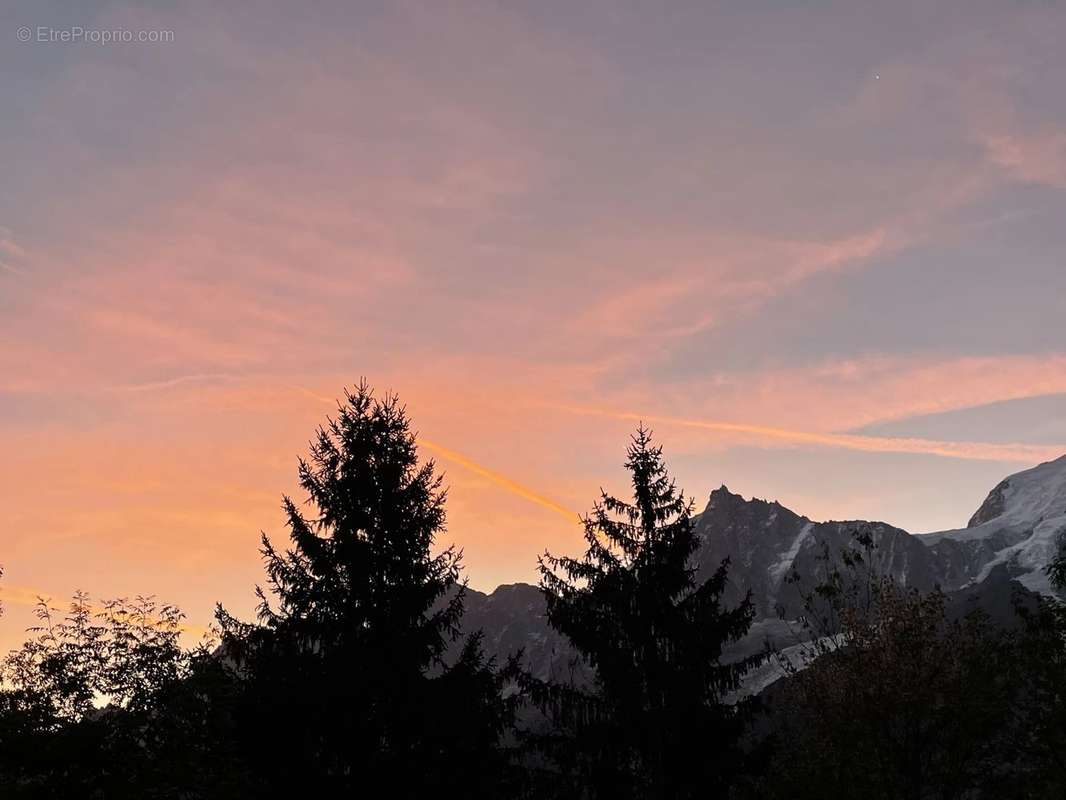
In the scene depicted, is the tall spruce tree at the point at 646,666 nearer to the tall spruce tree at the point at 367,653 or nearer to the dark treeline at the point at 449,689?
the dark treeline at the point at 449,689

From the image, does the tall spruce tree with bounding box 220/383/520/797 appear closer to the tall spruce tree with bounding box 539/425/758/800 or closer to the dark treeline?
the dark treeline

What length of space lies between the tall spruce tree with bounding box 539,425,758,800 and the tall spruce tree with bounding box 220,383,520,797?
4679 millimetres

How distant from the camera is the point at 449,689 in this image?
2480 cm

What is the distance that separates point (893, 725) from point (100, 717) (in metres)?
31.6

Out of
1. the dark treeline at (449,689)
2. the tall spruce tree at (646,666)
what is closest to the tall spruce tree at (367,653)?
the dark treeline at (449,689)

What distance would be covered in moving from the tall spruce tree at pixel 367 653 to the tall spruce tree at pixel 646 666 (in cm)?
468

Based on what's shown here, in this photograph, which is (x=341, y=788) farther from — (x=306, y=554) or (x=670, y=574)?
(x=670, y=574)

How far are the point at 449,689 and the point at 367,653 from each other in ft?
8.23

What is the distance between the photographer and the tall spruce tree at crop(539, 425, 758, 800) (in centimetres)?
2858

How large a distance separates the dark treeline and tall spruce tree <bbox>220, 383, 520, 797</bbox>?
0.06 meters

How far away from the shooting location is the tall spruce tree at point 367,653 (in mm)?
23125

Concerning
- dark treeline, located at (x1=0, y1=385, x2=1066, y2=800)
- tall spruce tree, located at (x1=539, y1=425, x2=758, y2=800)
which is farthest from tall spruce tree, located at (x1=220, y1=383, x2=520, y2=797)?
tall spruce tree, located at (x1=539, y1=425, x2=758, y2=800)

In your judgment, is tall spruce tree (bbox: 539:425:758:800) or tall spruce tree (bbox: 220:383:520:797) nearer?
tall spruce tree (bbox: 220:383:520:797)

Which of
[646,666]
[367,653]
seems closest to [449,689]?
[367,653]
